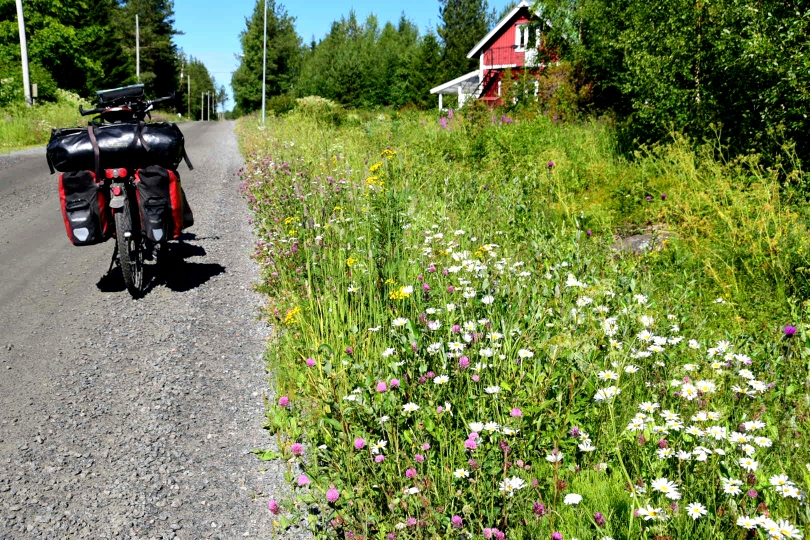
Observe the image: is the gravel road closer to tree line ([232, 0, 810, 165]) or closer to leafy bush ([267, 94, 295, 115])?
tree line ([232, 0, 810, 165])

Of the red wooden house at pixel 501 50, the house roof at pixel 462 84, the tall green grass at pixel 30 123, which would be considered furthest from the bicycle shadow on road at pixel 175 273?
the house roof at pixel 462 84

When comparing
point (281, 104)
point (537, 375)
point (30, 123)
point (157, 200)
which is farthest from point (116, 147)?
point (281, 104)

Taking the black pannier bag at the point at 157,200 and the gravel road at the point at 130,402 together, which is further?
the black pannier bag at the point at 157,200

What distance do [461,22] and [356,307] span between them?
7064 cm

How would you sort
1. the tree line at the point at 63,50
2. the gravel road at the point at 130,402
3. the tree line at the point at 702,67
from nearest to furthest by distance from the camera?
1. the gravel road at the point at 130,402
2. the tree line at the point at 702,67
3. the tree line at the point at 63,50

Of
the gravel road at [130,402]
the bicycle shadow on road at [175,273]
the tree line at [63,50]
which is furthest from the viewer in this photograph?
the tree line at [63,50]

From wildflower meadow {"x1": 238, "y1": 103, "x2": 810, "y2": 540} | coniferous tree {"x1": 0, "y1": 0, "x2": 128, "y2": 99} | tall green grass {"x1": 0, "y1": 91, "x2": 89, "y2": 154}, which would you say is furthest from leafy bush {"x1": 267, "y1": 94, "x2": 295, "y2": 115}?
wildflower meadow {"x1": 238, "y1": 103, "x2": 810, "y2": 540}

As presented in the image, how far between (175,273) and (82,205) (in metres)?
1.49

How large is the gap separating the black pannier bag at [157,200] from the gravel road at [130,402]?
744 millimetres

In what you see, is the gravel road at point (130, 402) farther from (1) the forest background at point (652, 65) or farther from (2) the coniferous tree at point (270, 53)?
(2) the coniferous tree at point (270, 53)

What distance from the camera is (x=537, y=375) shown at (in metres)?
2.96

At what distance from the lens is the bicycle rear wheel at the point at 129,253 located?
18.4ft

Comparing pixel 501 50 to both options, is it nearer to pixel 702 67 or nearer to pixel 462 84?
pixel 462 84

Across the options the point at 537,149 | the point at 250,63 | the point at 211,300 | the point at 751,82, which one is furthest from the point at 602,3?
the point at 250,63
